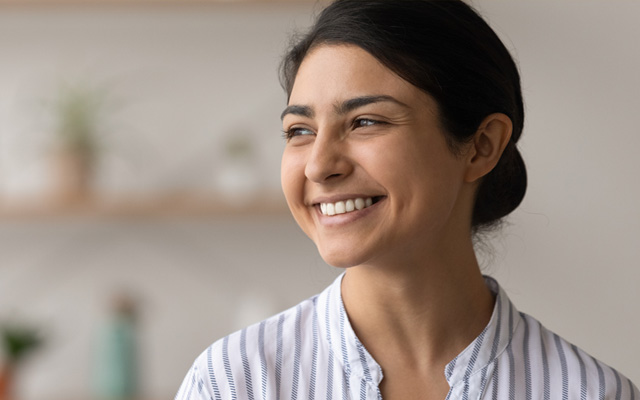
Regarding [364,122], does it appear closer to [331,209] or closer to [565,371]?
[331,209]

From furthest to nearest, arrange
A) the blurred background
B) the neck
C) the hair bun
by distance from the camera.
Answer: the blurred background, the hair bun, the neck

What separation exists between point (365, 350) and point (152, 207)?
1.57 m

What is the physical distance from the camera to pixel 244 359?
51.8 inches

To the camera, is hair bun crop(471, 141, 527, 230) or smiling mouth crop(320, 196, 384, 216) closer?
smiling mouth crop(320, 196, 384, 216)

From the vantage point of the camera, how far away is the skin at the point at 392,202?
48.1 inches

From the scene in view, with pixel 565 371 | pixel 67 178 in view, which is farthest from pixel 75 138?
pixel 565 371

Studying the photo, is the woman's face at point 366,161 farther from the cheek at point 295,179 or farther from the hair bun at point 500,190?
the hair bun at point 500,190

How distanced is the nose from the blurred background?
1681 mm

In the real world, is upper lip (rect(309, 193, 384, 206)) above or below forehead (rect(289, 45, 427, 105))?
below

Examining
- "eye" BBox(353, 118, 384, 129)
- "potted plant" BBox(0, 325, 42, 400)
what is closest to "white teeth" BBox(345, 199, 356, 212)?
"eye" BBox(353, 118, 384, 129)

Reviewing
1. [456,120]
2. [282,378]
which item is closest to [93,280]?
[282,378]

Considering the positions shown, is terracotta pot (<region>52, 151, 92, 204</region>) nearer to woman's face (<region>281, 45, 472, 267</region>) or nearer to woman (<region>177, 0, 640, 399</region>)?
woman (<region>177, 0, 640, 399</region>)

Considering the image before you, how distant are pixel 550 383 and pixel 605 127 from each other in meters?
1.83

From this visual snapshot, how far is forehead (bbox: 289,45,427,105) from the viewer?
4.07 feet
